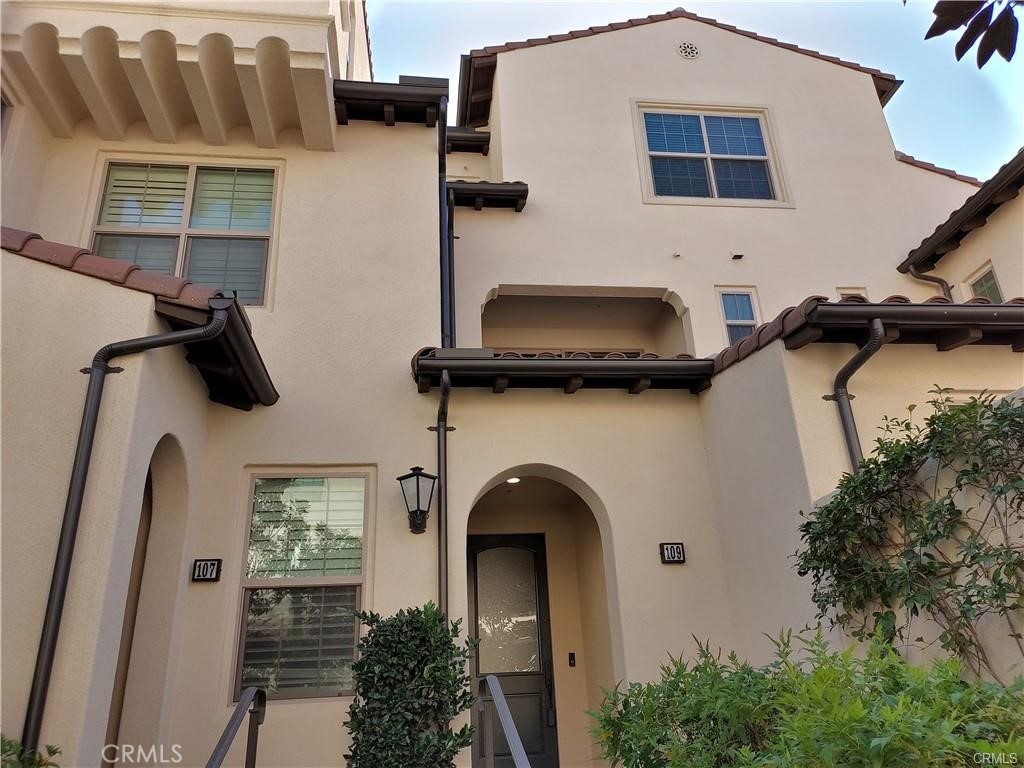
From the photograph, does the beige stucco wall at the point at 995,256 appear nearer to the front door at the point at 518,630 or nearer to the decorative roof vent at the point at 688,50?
the decorative roof vent at the point at 688,50

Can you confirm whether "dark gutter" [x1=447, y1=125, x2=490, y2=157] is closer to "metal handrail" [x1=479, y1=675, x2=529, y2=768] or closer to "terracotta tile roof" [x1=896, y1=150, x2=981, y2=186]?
"terracotta tile roof" [x1=896, y1=150, x2=981, y2=186]

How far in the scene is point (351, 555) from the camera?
5.69 metres

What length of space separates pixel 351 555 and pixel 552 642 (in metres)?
3.09

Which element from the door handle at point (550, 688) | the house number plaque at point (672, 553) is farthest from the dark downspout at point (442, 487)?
the door handle at point (550, 688)

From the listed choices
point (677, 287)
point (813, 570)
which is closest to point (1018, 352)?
point (813, 570)

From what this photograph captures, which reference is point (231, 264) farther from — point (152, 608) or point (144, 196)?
point (152, 608)

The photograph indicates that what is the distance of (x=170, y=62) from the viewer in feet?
21.0

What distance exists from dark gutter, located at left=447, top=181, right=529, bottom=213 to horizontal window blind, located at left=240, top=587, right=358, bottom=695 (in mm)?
4807

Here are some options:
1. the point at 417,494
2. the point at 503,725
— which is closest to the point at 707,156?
the point at 417,494

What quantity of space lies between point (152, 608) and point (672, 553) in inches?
162

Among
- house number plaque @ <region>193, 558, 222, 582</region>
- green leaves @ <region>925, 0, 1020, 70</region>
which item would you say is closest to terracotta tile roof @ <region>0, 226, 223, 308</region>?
house number plaque @ <region>193, 558, 222, 582</region>

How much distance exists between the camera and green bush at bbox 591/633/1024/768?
203 cm

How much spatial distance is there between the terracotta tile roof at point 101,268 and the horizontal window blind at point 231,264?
7.16ft

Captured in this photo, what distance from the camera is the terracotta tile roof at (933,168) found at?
945cm
